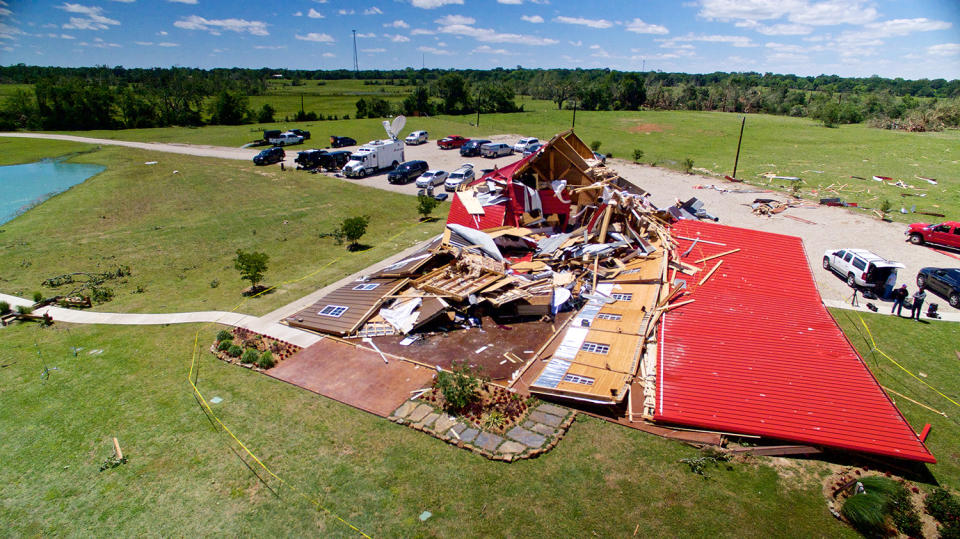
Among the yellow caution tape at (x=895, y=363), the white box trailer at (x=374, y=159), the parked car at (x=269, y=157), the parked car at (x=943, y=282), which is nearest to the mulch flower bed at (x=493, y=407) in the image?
the yellow caution tape at (x=895, y=363)

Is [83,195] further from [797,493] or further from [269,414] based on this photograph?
[797,493]

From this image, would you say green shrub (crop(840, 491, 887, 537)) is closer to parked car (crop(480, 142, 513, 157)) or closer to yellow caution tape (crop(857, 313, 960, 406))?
yellow caution tape (crop(857, 313, 960, 406))

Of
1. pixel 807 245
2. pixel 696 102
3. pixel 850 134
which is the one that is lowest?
pixel 807 245

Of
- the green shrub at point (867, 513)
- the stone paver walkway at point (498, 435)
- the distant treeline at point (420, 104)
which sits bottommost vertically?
the stone paver walkway at point (498, 435)

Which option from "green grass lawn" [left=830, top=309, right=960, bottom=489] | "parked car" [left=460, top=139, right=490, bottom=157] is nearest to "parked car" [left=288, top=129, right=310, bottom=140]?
"parked car" [left=460, top=139, right=490, bottom=157]

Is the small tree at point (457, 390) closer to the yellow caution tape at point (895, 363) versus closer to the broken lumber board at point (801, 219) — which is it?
the yellow caution tape at point (895, 363)

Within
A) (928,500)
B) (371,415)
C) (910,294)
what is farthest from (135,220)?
(910,294)

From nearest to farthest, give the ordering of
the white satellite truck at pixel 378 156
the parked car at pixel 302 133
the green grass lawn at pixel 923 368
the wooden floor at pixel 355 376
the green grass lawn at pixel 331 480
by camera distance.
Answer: the green grass lawn at pixel 331 480, the green grass lawn at pixel 923 368, the wooden floor at pixel 355 376, the white satellite truck at pixel 378 156, the parked car at pixel 302 133

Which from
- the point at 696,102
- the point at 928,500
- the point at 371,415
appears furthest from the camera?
the point at 696,102
